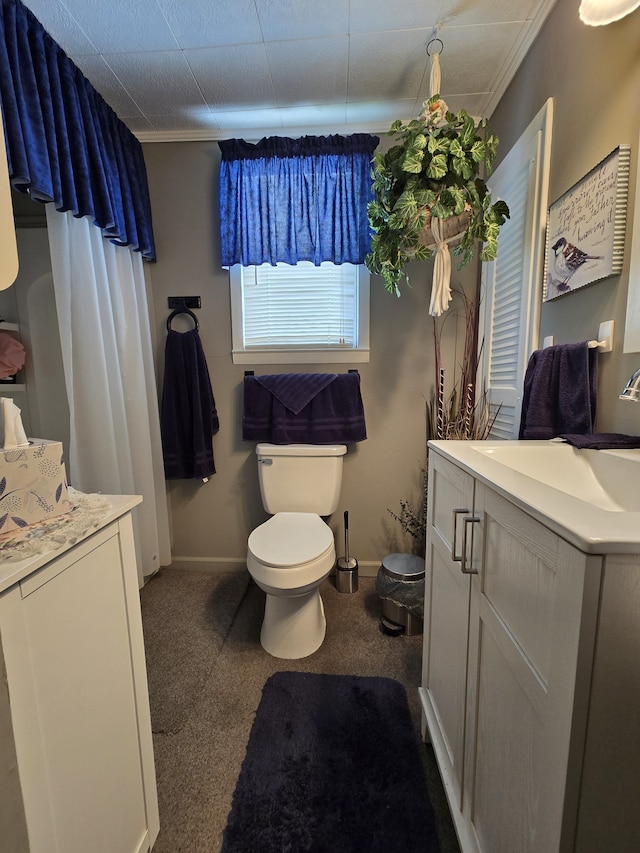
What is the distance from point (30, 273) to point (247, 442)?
4.27ft

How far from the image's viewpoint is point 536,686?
520 millimetres

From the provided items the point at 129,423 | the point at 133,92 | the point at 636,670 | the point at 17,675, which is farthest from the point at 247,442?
the point at 636,670

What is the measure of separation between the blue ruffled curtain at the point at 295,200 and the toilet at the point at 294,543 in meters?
1.00

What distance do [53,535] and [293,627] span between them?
1142 mm

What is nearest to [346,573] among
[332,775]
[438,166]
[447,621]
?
[332,775]

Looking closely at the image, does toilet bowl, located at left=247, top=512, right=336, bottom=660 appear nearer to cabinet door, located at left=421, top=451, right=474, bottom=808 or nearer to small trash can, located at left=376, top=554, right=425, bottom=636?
small trash can, located at left=376, top=554, right=425, bottom=636

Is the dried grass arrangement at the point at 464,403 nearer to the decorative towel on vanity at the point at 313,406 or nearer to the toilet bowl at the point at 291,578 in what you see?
the decorative towel on vanity at the point at 313,406

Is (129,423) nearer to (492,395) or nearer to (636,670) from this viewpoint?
(492,395)

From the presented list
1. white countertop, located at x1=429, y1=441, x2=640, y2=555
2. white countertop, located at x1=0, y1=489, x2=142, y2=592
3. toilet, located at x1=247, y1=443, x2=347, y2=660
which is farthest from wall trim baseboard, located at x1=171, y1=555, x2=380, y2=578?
white countertop, located at x1=429, y1=441, x2=640, y2=555

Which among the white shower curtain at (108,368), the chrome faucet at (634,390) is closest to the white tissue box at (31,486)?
the white shower curtain at (108,368)

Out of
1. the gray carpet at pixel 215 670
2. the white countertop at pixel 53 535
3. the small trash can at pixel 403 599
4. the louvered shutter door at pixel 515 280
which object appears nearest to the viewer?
the white countertop at pixel 53 535

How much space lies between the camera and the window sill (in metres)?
1.94

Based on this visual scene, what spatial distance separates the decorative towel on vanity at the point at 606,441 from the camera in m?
0.86

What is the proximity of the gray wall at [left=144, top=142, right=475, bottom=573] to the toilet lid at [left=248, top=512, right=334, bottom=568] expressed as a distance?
403 millimetres
